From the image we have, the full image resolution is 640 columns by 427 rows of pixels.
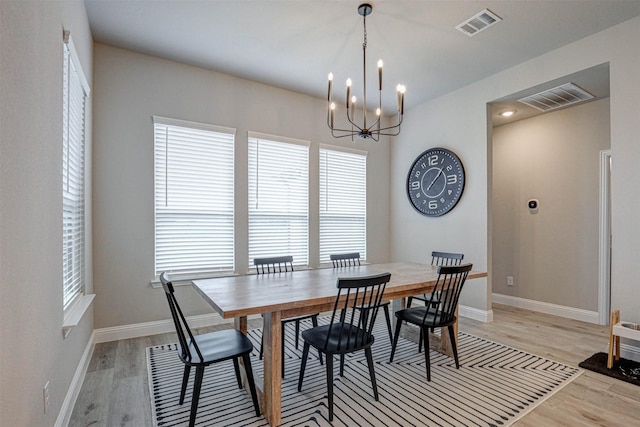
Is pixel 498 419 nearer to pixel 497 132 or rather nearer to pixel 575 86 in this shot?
pixel 575 86

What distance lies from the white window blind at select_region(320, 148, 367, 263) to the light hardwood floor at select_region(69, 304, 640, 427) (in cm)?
204

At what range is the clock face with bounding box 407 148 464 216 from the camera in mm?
4457

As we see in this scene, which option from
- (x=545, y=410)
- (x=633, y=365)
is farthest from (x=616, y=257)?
(x=545, y=410)

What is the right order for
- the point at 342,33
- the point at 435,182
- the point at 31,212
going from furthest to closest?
the point at 435,182 < the point at 342,33 < the point at 31,212

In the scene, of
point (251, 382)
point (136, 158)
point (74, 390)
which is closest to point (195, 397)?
point (251, 382)

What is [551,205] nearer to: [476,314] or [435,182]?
[435,182]

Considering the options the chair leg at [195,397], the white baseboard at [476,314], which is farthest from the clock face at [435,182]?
the chair leg at [195,397]

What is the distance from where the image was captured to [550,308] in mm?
4473

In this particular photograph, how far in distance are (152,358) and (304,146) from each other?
312 cm

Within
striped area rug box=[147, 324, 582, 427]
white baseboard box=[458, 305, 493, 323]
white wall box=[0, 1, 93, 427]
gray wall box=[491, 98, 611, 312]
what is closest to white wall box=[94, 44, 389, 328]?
striped area rug box=[147, 324, 582, 427]

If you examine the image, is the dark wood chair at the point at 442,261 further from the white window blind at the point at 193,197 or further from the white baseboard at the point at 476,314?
the white window blind at the point at 193,197

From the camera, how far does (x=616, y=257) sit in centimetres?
303

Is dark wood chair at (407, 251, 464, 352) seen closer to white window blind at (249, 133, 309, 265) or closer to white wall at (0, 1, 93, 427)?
white window blind at (249, 133, 309, 265)

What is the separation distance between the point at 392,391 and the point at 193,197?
2894mm
